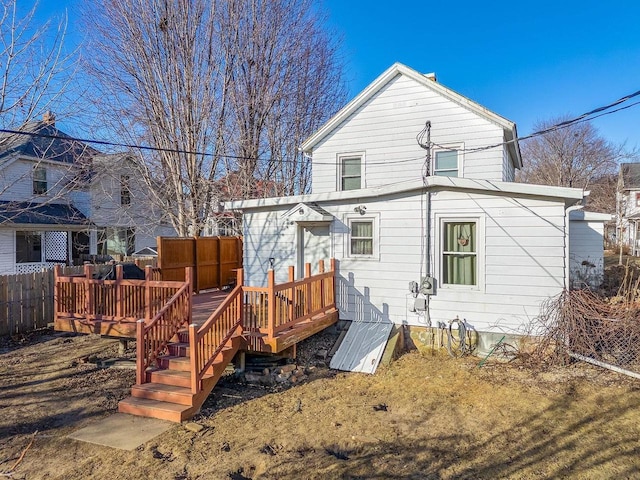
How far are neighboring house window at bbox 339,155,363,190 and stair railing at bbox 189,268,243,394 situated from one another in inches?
247

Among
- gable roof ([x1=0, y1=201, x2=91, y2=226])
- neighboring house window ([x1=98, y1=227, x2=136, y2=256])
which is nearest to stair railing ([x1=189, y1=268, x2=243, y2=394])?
gable roof ([x1=0, y1=201, x2=91, y2=226])

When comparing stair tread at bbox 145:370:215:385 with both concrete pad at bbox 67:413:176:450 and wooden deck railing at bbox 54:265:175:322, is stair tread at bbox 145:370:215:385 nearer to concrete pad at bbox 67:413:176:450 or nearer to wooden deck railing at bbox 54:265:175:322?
concrete pad at bbox 67:413:176:450

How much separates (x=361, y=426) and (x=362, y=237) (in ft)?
14.6

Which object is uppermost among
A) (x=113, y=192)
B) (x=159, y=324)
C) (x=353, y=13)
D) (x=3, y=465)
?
(x=353, y=13)

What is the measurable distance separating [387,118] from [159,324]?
8.66 m

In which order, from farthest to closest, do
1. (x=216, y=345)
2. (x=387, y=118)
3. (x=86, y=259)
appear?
(x=86, y=259) < (x=387, y=118) < (x=216, y=345)

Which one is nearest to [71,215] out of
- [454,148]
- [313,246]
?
[313,246]

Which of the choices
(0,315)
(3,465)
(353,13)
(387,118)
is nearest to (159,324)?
(3,465)

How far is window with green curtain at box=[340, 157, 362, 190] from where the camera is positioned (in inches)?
486

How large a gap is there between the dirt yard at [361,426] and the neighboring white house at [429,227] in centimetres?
132

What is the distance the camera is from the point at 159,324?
6.52 metres

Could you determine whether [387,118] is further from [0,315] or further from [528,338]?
[0,315]

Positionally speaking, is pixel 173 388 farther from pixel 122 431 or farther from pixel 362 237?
pixel 362 237

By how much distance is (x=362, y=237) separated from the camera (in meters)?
8.90
